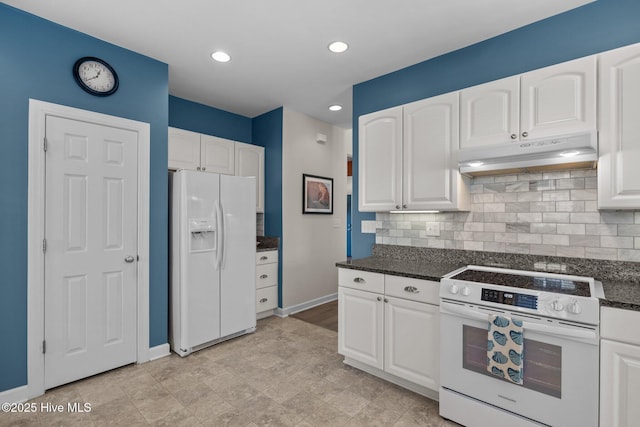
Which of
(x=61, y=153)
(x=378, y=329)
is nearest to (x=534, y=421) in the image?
(x=378, y=329)

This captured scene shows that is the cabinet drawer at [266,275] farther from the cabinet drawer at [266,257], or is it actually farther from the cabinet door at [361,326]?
the cabinet door at [361,326]

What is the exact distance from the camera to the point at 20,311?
2.17 metres

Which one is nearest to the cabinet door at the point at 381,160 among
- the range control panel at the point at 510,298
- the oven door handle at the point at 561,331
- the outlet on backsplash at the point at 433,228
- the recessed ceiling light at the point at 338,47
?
the outlet on backsplash at the point at 433,228

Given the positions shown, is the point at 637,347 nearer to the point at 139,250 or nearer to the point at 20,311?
the point at 139,250

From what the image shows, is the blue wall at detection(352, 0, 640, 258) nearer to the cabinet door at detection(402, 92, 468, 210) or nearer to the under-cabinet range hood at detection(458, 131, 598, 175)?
the cabinet door at detection(402, 92, 468, 210)

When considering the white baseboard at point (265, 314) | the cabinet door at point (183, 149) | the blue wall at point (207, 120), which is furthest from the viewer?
the white baseboard at point (265, 314)

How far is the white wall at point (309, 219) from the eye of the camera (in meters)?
4.15

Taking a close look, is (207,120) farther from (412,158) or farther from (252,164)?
(412,158)

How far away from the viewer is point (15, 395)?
7.01 ft

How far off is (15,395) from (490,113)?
151 inches

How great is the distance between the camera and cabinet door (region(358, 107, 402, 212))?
263 centimetres

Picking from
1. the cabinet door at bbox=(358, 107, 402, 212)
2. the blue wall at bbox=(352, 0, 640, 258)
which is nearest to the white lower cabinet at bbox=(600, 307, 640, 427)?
the cabinet door at bbox=(358, 107, 402, 212)

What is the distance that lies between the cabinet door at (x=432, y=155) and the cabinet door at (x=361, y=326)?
843 mm

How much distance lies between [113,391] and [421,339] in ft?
7.52
